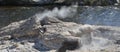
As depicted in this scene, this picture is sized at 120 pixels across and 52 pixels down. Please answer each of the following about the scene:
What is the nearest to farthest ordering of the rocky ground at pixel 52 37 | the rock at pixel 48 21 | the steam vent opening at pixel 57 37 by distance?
1. the steam vent opening at pixel 57 37
2. the rocky ground at pixel 52 37
3. the rock at pixel 48 21

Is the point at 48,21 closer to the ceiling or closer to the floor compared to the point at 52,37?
closer to the ceiling

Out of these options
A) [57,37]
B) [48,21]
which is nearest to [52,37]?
[57,37]

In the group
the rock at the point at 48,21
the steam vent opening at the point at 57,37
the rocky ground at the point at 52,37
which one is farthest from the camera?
the rock at the point at 48,21

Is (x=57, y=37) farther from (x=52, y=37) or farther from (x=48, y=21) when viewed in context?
(x=48, y=21)

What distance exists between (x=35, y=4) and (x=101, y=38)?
30.9 meters

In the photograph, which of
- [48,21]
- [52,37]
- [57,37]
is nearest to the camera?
[57,37]

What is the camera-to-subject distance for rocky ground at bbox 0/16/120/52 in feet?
38.6

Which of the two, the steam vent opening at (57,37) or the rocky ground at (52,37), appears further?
the rocky ground at (52,37)

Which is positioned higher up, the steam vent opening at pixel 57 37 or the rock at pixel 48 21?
the rock at pixel 48 21

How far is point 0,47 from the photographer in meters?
12.6

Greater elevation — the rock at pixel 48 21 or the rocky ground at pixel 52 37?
the rock at pixel 48 21

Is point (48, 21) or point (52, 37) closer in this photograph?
point (52, 37)

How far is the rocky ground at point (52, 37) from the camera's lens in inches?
464

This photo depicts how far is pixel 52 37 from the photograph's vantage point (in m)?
12.6
